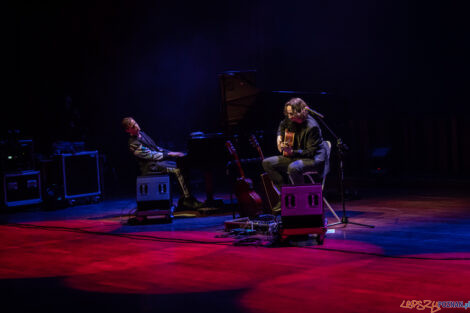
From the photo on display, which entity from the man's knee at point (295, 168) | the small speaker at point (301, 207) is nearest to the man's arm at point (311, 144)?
the man's knee at point (295, 168)

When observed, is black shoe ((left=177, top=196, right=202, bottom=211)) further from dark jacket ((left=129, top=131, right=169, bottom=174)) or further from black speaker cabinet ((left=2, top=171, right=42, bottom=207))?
black speaker cabinet ((left=2, top=171, right=42, bottom=207))

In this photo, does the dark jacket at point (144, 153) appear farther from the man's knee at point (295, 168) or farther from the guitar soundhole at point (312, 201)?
the guitar soundhole at point (312, 201)

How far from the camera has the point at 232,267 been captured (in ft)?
15.2

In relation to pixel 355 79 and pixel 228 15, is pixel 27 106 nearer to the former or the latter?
pixel 228 15

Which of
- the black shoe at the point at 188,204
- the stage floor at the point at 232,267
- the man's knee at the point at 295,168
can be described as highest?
the man's knee at the point at 295,168

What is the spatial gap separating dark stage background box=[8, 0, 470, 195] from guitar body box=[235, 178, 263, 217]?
466 centimetres

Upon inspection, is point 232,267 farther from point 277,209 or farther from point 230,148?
point 230,148

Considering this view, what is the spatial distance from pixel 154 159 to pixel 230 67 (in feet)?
16.4

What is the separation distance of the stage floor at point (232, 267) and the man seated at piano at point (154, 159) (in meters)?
1.02

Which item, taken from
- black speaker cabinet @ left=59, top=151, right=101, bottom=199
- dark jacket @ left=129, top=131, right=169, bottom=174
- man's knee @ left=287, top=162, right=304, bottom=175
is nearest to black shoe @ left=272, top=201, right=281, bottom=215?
man's knee @ left=287, top=162, right=304, bottom=175

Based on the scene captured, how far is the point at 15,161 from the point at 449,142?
25.1ft

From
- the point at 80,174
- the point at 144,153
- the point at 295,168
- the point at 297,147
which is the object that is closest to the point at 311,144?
the point at 297,147

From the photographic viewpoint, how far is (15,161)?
9328 mm

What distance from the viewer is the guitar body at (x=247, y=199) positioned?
21.6 feet
